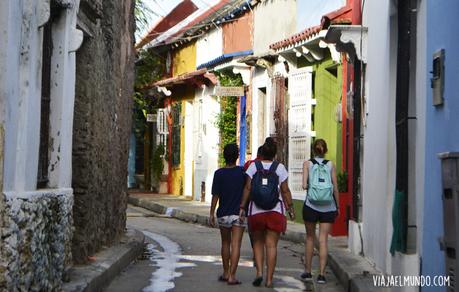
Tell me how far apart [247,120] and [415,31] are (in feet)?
49.9

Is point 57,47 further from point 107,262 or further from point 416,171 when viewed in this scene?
point 416,171

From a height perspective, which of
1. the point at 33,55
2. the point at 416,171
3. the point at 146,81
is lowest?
the point at 416,171

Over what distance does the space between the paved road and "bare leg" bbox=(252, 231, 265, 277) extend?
26cm

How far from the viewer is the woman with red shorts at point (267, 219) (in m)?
10.6

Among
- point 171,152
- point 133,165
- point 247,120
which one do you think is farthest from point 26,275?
point 133,165

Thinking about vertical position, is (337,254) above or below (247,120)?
below

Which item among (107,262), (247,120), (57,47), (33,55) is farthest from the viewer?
(247,120)

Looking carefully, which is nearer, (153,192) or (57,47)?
(57,47)

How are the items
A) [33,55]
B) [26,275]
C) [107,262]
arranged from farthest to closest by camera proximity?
[107,262], [33,55], [26,275]

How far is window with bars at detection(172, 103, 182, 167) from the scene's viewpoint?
32188mm

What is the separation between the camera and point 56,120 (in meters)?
9.39

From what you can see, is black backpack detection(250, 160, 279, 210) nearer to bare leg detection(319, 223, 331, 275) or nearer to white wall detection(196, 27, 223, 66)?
bare leg detection(319, 223, 331, 275)

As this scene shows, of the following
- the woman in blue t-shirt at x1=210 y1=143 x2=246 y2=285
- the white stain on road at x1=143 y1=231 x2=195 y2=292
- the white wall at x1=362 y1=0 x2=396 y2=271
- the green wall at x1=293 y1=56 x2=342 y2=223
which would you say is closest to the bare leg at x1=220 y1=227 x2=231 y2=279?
the woman in blue t-shirt at x1=210 y1=143 x2=246 y2=285

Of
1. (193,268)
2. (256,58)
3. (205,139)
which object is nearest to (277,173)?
(193,268)
